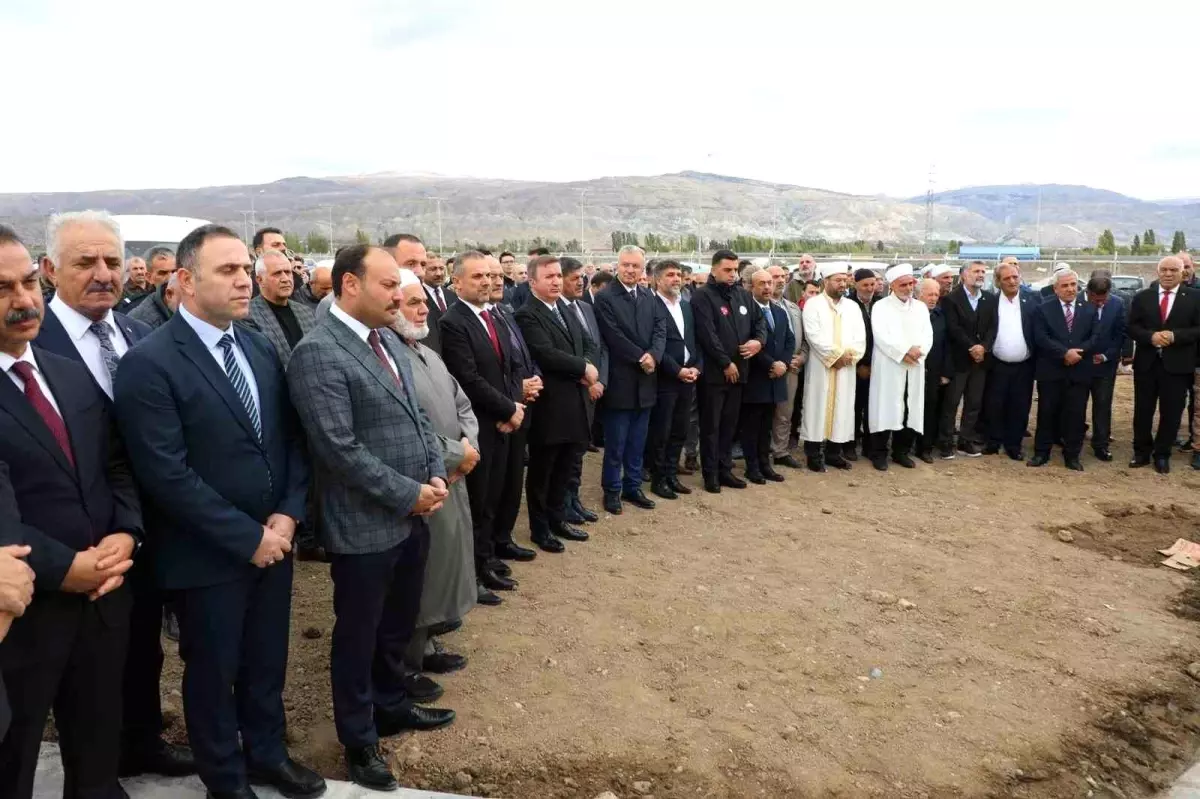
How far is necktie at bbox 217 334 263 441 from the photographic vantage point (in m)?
2.79

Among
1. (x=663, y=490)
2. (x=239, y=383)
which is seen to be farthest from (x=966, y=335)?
(x=239, y=383)

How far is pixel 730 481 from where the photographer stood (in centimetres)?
770

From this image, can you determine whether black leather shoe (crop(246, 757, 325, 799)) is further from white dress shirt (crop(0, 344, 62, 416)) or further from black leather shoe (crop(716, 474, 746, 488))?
black leather shoe (crop(716, 474, 746, 488))

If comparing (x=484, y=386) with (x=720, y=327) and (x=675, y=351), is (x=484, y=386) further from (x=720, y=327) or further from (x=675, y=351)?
(x=720, y=327)

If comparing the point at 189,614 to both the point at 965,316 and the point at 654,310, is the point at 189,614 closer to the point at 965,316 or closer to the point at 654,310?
the point at 654,310

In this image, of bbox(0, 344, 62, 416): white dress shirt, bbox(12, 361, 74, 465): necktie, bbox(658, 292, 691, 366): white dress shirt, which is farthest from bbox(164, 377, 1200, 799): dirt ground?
bbox(0, 344, 62, 416): white dress shirt

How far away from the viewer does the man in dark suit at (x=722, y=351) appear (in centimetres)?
734

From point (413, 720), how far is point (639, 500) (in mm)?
3668

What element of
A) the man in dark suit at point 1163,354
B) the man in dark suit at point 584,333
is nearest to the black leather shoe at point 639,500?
the man in dark suit at point 584,333

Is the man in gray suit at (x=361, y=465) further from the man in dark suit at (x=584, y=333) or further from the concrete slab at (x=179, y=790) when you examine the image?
the man in dark suit at (x=584, y=333)

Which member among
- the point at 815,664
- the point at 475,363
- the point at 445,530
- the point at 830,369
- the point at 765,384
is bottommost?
the point at 815,664

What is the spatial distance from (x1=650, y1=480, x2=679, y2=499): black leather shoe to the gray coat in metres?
3.46

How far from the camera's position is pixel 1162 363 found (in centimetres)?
847

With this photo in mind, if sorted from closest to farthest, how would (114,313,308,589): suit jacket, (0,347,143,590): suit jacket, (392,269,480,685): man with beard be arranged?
(0,347,143,590): suit jacket < (114,313,308,589): suit jacket < (392,269,480,685): man with beard
